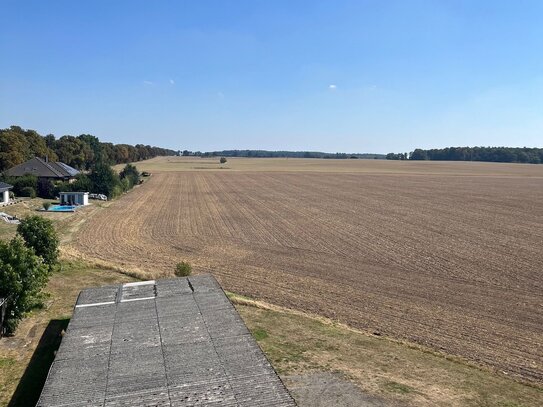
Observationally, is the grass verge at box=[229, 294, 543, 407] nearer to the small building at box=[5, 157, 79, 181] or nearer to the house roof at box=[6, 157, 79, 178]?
the small building at box=[5, 157, 79, 181]

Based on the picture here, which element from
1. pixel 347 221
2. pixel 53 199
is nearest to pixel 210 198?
pixel 53 199

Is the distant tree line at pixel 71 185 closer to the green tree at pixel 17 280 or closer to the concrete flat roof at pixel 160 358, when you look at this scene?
the green tree at pixel 17 280

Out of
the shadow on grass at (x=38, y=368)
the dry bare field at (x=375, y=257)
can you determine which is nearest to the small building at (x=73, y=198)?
the dry bare field at (x=375, y=257)

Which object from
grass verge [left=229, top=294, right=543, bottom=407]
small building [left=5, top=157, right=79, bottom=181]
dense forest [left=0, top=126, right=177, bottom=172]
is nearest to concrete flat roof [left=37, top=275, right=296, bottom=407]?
grass verge [left=229, top=294, right=543, bottom=407]

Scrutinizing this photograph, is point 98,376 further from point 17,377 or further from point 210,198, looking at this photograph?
point 210,198

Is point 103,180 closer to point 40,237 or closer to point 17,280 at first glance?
point 40,237

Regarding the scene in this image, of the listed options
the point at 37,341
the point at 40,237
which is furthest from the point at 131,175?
the point at 37,341
